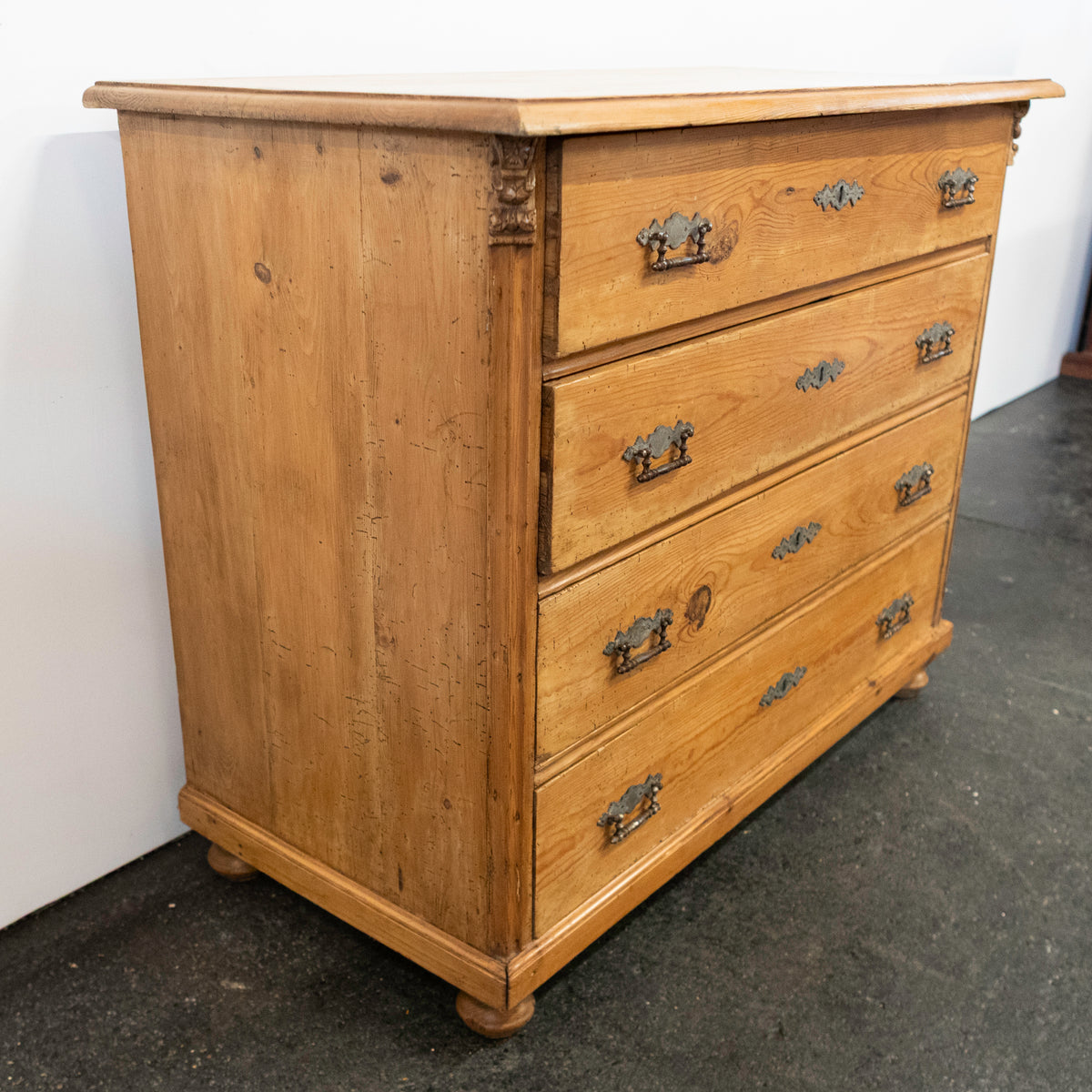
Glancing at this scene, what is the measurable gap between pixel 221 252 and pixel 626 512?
22.8 inches

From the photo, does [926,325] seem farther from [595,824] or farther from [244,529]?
[244,529]

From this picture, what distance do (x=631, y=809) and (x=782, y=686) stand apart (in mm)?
417

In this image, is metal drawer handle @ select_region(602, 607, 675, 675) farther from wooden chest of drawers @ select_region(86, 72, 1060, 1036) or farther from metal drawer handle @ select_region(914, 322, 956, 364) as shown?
metal drawer handle @ select_region(914, 322, 956, 364)

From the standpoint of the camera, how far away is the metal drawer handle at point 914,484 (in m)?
2.04

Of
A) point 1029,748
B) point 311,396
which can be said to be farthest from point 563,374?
point 1029,748

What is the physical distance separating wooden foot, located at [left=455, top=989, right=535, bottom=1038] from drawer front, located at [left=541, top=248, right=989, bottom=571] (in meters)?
0.62

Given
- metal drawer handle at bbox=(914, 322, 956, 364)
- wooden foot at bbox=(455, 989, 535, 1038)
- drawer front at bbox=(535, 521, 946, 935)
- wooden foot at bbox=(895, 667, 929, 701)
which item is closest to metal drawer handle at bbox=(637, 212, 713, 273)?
drawer front at bbox=(535, 521, 946, 935)

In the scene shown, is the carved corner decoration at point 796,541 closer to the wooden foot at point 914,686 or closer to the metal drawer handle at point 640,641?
the metal drawer handle at point 640,641

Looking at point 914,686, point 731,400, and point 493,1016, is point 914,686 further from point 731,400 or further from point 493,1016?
point 493,1016

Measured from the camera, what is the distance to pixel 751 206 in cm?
141

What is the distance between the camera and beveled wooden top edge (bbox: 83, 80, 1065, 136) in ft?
3.50

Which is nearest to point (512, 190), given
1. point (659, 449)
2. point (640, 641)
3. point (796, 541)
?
point (659, 449)

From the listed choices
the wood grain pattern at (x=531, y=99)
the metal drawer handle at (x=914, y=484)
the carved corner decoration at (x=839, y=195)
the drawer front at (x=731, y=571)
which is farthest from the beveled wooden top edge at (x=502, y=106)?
the metal drawer handle at (x=914, y=484)

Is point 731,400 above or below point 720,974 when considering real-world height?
above
